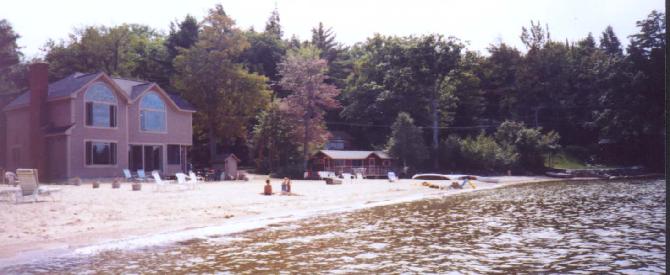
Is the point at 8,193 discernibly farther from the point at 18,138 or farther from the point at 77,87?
the point at 18,138

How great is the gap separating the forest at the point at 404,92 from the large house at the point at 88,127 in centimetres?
1029

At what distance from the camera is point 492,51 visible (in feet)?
267

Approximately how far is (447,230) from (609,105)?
6336 cm

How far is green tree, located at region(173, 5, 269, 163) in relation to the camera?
5322cm

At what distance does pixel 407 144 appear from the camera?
2249 inches

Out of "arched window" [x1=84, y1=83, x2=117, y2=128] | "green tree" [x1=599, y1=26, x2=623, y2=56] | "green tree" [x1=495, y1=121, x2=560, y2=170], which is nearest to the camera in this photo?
"arched window" [x1=84, y1=83, x2=117, y2=128]

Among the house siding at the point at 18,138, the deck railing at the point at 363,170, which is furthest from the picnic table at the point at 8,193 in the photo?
the deck railing at the point at 363,170

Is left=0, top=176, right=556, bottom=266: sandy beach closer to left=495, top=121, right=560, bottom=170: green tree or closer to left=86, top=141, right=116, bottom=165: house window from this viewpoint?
left=86, top=141, right=116, bottom=165: house window

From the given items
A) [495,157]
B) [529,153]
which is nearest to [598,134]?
[529,153]

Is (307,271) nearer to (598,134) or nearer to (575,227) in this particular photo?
(575,227)

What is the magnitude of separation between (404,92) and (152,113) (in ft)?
109

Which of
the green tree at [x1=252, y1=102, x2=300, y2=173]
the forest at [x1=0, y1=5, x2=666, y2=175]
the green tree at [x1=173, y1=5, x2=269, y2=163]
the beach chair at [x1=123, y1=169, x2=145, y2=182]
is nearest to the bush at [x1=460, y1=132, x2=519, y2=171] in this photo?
the forest at [x1=0, y1=5, x2=666, y2=175]

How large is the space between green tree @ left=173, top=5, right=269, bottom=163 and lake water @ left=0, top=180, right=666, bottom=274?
35627mm

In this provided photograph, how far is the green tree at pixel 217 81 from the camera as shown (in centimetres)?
5322
